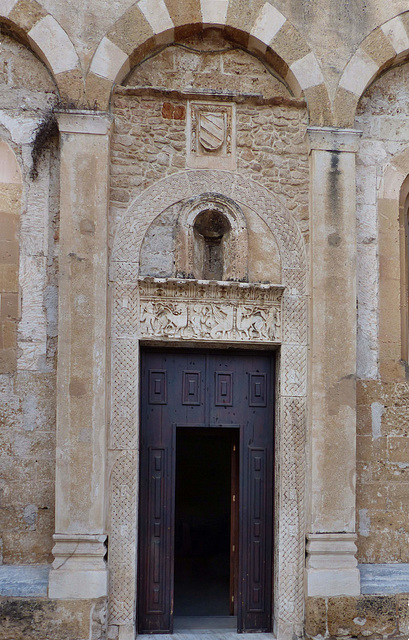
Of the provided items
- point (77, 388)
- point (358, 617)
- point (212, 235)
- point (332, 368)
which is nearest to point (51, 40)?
point (212, 235)

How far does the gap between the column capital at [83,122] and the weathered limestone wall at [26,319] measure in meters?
0.38

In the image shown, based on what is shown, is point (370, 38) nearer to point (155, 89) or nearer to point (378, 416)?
point (155, 89)

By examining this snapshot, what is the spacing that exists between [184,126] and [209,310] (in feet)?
5.93

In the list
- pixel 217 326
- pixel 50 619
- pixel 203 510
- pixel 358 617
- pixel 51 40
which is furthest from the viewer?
pixel 203 510

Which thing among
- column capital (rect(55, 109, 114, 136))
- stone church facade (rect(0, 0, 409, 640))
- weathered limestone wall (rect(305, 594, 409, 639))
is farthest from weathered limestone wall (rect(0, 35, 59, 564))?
weathered limestone wall (rect(305, 594, 409, 639))

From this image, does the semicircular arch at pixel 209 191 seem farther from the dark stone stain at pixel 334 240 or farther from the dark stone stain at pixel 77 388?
the dark stone stain at pixel 77 388

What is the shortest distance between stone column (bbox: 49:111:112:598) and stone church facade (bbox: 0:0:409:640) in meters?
0.02

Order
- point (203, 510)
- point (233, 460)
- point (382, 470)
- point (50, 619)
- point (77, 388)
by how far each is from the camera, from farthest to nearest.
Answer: point (203, 510) → point (233, 460) → point (382, 470) → point (77, 388) → point (50, 619)

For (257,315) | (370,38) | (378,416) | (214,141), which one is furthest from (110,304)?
(370,38)

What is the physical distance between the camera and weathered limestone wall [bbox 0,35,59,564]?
6.38 m

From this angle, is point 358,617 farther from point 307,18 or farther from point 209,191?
point 307,18

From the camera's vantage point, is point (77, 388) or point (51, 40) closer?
point (77, 388)

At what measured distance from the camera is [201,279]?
6.67 m

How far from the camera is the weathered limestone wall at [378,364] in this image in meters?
6.79
